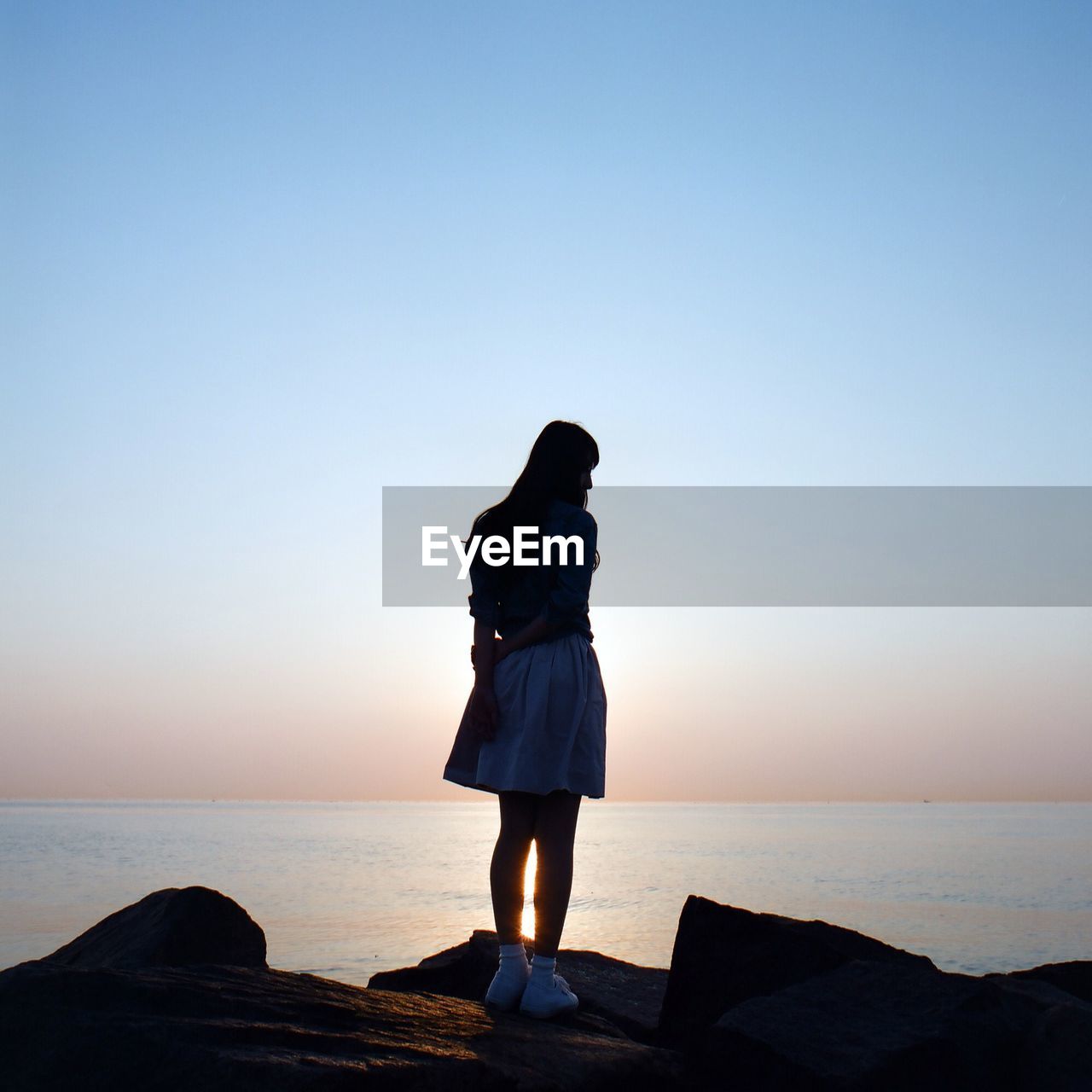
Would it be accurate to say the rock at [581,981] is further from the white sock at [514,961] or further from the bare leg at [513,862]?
the bare leg at [513,862]

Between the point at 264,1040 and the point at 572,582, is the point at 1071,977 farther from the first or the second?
the point at 264,1040

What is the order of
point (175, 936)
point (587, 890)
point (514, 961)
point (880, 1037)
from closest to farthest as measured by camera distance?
point (880, 1037) < point (514, 961) < point (175, 936) < point (587, 890)

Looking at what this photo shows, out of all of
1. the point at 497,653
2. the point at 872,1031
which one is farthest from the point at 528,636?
the point at 872,1031

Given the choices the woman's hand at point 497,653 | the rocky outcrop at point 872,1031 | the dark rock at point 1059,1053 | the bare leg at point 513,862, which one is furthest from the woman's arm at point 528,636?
the dark rock at point 1059,1053

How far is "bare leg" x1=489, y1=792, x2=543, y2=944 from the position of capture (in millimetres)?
4281

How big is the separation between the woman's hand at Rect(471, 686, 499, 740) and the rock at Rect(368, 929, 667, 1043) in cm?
167

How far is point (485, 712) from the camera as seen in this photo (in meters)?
4.38

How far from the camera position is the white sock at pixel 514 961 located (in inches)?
169

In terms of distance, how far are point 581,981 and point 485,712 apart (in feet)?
7.73

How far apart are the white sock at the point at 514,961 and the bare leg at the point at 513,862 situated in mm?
25

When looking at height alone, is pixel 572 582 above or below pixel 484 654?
above

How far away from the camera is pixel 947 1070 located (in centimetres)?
396

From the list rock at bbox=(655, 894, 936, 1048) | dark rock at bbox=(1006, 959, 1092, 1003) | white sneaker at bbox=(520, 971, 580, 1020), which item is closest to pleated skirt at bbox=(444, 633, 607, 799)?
white sneaker at bbox=(520, 971, 580, 1020)

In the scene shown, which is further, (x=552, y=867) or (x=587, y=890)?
(x=587, y=890)
